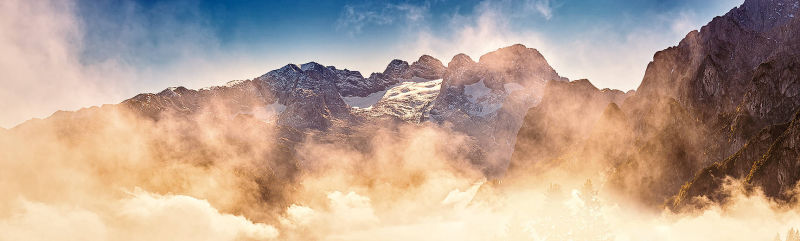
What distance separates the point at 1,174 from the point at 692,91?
777 ft

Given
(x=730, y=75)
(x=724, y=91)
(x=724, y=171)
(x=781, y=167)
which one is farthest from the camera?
(x=730, y=75)

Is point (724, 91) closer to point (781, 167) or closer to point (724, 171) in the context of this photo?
point (724, 171)

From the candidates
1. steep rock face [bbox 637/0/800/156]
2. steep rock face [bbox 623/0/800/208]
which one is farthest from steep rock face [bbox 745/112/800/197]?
steep rock face [bbox 637/0/800/156]

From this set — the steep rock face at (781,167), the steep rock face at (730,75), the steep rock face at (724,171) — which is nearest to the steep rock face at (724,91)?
the steep rock face at (730,75)

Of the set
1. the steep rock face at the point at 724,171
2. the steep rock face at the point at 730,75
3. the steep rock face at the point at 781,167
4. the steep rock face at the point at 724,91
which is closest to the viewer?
the steep rock face at the point at 781,167

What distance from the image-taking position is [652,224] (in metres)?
132

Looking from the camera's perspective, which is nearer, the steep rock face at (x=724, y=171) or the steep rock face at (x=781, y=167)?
the steep rock face at (x=781, y=167)

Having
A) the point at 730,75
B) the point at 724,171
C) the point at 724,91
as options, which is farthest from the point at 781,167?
the point at 730,75

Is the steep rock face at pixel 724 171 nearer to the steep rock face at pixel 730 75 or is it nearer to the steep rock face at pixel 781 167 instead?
the steep rock face at pixel 781 167

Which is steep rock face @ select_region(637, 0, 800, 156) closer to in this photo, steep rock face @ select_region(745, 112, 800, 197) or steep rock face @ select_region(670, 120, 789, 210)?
steep rock face @ select_region(670, 120, 789, 210)

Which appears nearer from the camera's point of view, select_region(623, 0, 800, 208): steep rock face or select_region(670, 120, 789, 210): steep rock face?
select_region(670, 120, 789, 210): steep rock face

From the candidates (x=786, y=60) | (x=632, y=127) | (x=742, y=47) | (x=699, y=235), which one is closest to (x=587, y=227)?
(x=699, y=235)

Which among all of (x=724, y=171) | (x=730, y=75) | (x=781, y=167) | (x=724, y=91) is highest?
(x=730, y=75)

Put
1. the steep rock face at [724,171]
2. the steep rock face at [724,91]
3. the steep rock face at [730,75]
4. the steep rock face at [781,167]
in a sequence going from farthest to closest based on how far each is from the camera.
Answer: the steep rock face at [730,75]
the steep rock face at [724,91]
the steep rock face at [724,171]
the steep rock face at [781,167]
